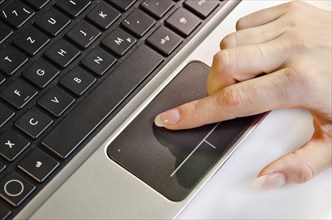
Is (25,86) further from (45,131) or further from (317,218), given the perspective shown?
(317,218)

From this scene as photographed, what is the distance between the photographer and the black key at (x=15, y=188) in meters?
0.50

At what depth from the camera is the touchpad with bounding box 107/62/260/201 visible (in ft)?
1.75

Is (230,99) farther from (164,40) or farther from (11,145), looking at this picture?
(11,145)

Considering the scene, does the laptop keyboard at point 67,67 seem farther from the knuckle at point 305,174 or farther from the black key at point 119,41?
the knuckle at point 305,174

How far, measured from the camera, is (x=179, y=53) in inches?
23.4

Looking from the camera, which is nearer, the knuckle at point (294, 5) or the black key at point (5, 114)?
the black key at point (5, 114)

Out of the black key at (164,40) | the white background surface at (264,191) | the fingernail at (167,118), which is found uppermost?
the black key at (164,40)

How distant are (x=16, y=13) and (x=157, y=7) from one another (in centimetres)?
15

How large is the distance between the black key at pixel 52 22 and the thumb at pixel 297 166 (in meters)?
0.25

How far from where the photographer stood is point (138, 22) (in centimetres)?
60

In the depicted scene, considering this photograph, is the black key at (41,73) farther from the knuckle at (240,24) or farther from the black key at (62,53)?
the knuckle at (240,24)

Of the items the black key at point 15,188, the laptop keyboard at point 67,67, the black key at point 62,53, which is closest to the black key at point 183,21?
the laptop keyboard at point 67,67

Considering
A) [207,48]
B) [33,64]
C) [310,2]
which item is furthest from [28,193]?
[310,2]

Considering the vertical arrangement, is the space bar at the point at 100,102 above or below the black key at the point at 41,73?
below
